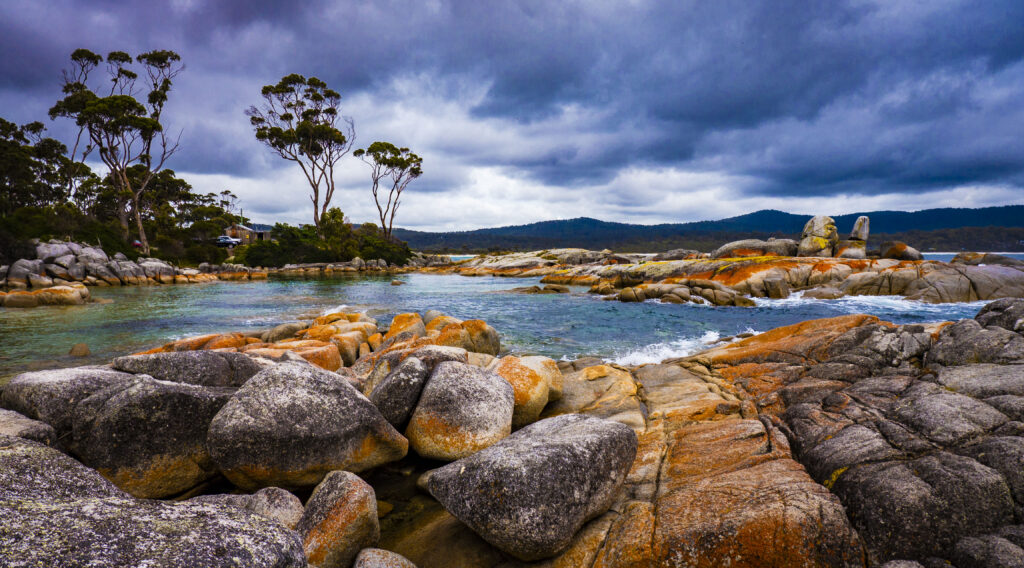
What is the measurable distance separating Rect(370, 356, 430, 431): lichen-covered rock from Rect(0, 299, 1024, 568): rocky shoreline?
3 centimetres

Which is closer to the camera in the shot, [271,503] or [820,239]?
[271,503]

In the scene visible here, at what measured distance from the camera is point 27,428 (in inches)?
183

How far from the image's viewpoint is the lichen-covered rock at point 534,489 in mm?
3721

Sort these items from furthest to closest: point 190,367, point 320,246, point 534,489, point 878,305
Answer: point 320,246 → point 878,305 → point 190,367 → point 534,489

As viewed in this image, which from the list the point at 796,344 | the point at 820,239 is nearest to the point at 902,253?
the point at 820,239

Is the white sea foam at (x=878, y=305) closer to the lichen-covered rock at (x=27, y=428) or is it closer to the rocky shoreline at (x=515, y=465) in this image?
the rocky shoreline at (x=515, y=465)

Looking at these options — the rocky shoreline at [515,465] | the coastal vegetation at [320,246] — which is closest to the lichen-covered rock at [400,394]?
the rocky shoreline at [515,465]

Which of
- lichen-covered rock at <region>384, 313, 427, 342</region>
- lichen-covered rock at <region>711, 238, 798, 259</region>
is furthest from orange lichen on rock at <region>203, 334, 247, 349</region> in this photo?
lichen-covered rock at <region>711, 238, 798, 259</region>

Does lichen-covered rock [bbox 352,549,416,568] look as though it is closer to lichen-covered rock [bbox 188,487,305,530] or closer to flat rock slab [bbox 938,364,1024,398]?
lichen-covered rock [bbox 188,487,305,530]

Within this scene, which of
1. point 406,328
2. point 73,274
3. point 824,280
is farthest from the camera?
point 73,274

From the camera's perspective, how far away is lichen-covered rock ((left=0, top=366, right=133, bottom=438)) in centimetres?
525

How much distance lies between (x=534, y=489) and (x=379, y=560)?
4.96 ft

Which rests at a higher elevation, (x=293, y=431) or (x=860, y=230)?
(x=860, y=230)

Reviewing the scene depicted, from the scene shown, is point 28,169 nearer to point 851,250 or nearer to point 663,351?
point 663,351
